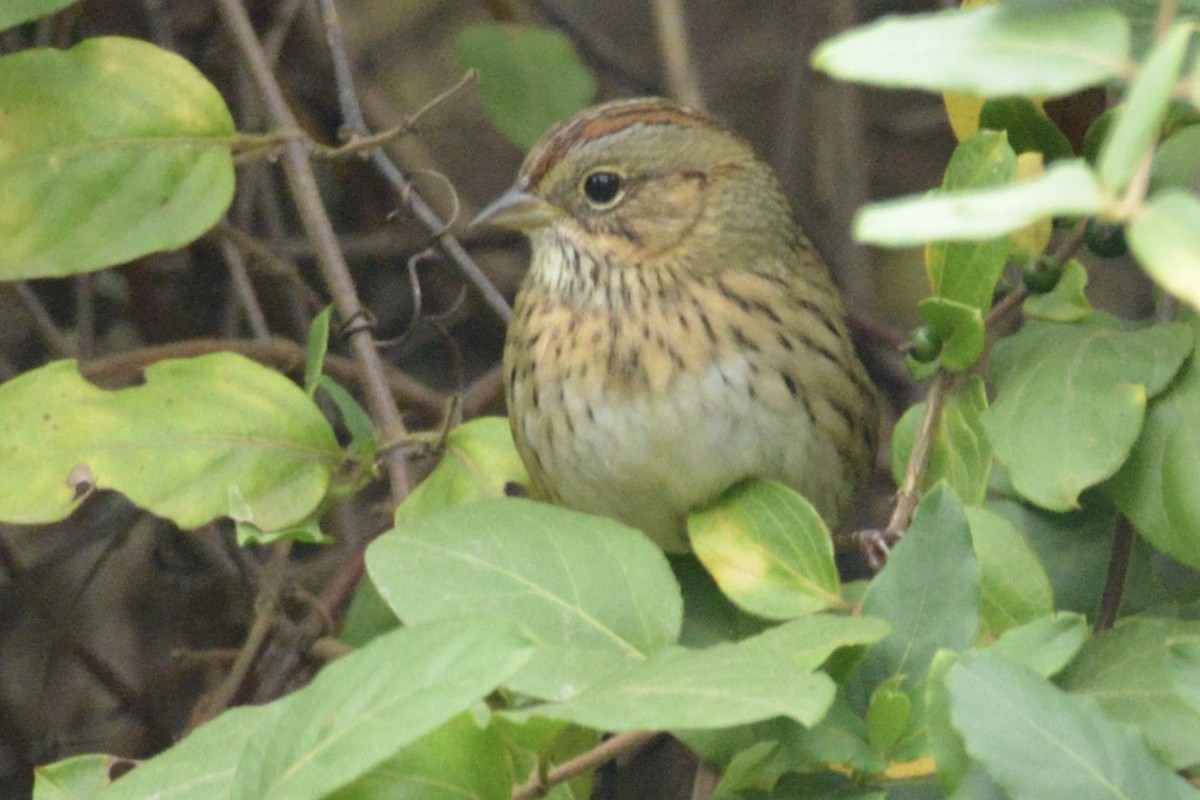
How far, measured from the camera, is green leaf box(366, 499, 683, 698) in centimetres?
102

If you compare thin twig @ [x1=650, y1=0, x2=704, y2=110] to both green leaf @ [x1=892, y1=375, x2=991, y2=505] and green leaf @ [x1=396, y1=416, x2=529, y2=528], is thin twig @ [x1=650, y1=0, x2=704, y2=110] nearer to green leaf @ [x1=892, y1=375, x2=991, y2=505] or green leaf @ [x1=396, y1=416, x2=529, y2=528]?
green leaf @ [x1=396, y1=416, x2=529, y2=528]

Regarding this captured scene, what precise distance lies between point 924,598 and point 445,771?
321 millimetres

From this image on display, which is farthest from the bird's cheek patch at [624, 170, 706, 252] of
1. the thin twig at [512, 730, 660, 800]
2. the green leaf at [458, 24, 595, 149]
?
the thin twig at [512, 730, 660, 800]

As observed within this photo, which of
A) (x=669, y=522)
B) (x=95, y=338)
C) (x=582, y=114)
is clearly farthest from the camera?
(x=95, y=338)

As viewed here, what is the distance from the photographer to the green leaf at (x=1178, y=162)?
114 cm

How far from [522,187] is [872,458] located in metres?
0.53

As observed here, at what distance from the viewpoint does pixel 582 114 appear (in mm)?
1826

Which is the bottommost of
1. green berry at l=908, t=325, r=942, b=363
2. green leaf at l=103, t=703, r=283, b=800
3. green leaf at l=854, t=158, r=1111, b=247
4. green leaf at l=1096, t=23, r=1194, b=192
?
green leaf at l=103, t=703, r=283, b=800

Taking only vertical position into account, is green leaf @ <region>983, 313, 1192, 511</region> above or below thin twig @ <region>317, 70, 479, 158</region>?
below

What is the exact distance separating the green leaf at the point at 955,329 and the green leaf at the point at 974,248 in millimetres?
11

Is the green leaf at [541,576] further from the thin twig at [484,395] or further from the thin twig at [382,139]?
the thin twig at [484,395]

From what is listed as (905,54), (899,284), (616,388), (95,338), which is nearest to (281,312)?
(95,338)

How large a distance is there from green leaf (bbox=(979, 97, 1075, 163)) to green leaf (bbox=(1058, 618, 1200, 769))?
444mm

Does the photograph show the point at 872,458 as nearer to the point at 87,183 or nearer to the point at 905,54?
the point at 87,183
